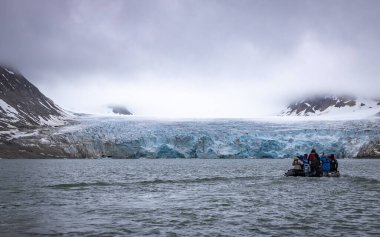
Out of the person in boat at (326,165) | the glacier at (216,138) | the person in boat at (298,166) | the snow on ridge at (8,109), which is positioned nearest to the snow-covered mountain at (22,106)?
the snow on ridge at (8,109)

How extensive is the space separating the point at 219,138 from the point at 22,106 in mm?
84122

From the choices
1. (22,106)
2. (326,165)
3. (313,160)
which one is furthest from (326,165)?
(22,106)

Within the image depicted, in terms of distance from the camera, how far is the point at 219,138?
314 ft

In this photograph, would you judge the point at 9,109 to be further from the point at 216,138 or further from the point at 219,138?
the point at 219,138

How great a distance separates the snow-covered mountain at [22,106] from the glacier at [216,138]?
33.6 m

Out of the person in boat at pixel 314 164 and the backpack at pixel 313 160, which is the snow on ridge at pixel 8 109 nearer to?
the person in boat at pixel 314 164

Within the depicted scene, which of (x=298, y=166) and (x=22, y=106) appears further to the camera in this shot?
(x=22, y=106)

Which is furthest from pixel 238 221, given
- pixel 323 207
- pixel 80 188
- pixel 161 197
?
pixel 80 188

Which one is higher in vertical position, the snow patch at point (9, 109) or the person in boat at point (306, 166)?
the snow patch at point (9, 109)

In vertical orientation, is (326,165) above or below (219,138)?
above

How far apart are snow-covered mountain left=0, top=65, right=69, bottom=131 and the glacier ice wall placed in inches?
1412

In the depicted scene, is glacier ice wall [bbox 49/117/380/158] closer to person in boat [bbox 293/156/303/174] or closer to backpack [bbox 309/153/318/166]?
person in boat [bbox 293/156/303/174]

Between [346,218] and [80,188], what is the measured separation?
16.9 metres

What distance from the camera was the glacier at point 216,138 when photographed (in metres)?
92.9
